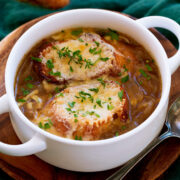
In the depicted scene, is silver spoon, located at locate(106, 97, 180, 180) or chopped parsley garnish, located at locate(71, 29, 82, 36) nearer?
silver spoon, located at locate(106, 97, 180, 180)

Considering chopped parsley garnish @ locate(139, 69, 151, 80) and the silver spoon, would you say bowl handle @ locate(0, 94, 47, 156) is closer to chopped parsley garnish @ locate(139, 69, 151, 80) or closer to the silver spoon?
the silver spoon

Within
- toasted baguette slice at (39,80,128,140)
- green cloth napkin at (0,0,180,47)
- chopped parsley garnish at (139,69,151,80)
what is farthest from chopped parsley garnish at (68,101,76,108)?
green cloth napkin at (0,0,180,47)

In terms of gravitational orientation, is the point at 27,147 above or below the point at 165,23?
below

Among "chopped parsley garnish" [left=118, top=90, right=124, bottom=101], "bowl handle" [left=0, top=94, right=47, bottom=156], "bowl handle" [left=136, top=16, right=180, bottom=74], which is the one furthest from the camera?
"bowl handle" [left=136, top=16, right=180, bottom=74]

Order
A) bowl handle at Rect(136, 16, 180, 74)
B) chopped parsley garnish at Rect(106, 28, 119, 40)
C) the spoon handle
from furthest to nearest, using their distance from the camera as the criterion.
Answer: chopped parsley garnish at Rect(106, 28, 119, 40), bowl handle at Rect(136, 16, 180, 74), the spoon handle

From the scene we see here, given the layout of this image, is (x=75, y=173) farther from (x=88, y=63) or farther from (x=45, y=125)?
(x=88, y=63)

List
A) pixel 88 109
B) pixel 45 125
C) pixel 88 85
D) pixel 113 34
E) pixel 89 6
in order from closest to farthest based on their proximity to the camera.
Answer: pixel 45 125 → pixel 88 109 → pixel 88 85 → pixel 113 34 → pixel 89 6

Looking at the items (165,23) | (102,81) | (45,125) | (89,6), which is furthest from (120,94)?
(89,6)

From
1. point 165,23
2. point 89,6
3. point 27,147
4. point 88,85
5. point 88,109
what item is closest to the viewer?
point 27,147
